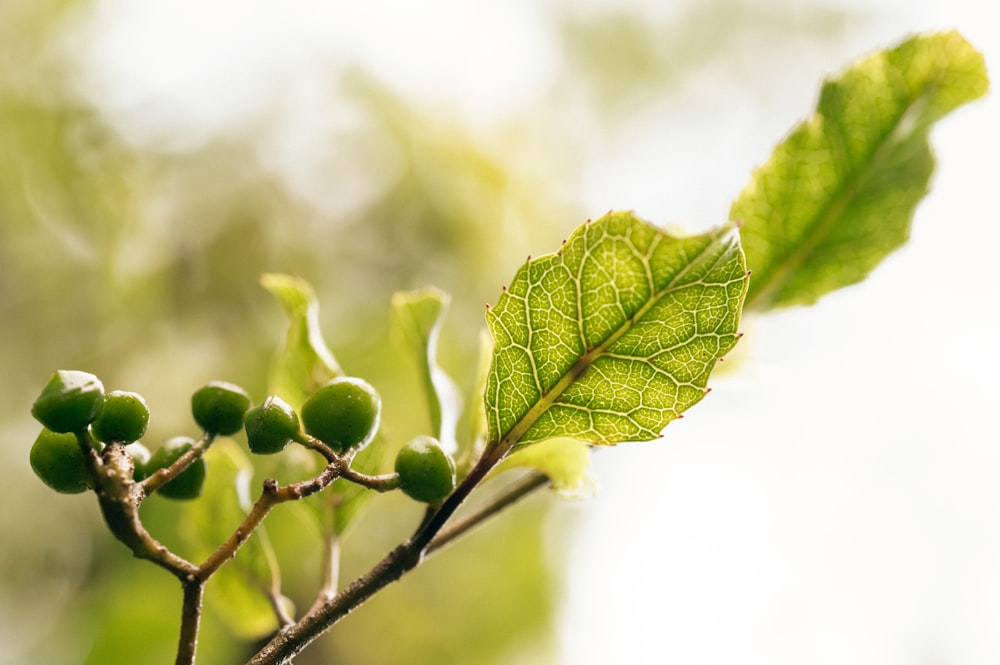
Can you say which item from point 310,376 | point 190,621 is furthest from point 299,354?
point 190,621

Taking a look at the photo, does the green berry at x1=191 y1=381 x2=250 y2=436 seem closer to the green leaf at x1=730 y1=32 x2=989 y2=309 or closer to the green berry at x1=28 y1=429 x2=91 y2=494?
the green berry at x1=28 y1=429 x2=91 y2=494

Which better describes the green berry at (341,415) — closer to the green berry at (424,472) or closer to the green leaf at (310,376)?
the green berry at (424,472)

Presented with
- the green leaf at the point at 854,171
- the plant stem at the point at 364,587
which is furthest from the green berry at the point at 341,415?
the green leaf at the point at 854,171

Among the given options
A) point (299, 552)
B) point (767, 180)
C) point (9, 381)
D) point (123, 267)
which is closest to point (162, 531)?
point (299, 552)

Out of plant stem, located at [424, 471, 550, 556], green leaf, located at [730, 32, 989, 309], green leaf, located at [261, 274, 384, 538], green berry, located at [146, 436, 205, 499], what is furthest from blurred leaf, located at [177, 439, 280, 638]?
green leaf, located at [730, 32, 989, 309]

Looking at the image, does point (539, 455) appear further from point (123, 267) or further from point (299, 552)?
point (123, 267)
